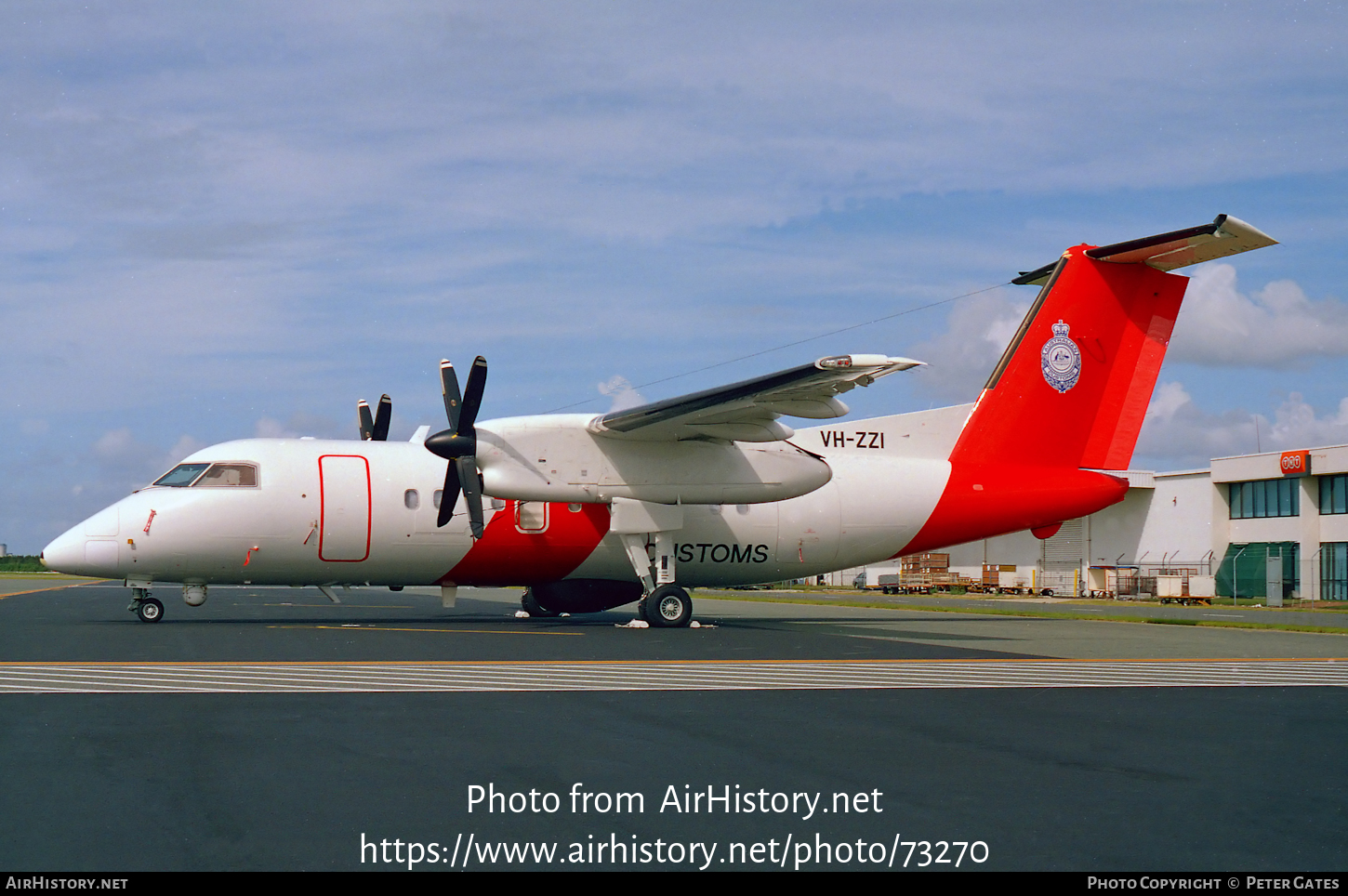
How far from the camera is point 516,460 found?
2081cm

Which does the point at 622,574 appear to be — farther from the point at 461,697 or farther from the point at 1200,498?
the point at 1200,498

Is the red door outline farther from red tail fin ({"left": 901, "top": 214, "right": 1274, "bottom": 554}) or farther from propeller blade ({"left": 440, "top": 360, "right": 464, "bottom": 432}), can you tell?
red tail fin ({"left": 901, "top": 214, "right": 1274, "bottom": 554})

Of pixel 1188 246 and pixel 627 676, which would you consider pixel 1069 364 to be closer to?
pixel 1188 246

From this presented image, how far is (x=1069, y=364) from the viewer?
79.3ft

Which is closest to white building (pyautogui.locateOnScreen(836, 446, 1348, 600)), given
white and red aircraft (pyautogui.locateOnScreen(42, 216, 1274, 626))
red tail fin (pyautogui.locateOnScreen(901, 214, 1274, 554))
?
red tail fin (pyautogui.locateOnScreen(901, 214, 1274, 554))

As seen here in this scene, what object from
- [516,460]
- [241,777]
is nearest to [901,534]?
[516,460]

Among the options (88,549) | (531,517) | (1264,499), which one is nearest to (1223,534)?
(1264,499)

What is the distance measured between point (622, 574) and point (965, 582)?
42.7m

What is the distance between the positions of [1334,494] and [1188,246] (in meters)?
40.1

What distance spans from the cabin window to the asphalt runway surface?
6.18 m

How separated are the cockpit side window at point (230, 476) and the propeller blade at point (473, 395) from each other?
418 centimetres

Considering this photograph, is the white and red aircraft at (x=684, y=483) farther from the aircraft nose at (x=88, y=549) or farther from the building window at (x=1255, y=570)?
the building window at (x=1255, y=570)

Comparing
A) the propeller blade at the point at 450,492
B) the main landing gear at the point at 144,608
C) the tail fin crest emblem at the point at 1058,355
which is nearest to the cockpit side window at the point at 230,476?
the main landing gear at the point at 144,608

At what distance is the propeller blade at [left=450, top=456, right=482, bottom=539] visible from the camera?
2045 centimetres
